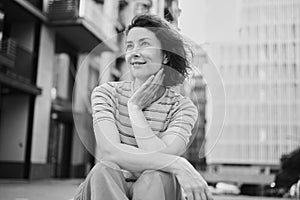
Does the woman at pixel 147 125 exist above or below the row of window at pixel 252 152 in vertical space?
above

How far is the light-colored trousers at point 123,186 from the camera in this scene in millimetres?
911

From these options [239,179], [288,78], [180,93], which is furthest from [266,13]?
[180,93]

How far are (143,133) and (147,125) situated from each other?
3 cm

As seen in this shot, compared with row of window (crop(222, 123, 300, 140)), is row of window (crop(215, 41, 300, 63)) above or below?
above

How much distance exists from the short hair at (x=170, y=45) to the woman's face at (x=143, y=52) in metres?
0.02

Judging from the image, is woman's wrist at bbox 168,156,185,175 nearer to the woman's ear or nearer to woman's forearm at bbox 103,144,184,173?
woman's forearm at bbox 103,144,184,173

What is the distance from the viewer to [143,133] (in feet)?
3.36

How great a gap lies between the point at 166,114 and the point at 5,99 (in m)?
7.18

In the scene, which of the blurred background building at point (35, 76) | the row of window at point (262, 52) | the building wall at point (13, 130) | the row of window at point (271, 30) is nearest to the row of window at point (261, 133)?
the row of window at point (262, 52)

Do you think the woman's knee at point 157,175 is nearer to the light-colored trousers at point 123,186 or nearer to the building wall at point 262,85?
the light-colored trousers at point 123,186

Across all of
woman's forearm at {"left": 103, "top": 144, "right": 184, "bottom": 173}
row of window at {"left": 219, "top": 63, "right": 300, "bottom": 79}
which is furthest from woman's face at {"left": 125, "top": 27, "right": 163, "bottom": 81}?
row of window at {"left": 219, "top": 63, "right": 300, "bottom": 79}

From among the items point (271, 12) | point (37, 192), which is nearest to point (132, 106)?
point (37, 192)

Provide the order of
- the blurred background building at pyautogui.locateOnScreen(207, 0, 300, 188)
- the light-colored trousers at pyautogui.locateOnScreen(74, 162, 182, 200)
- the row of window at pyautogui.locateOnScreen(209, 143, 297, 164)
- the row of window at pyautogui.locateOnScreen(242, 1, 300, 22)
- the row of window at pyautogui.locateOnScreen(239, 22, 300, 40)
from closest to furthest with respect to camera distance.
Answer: the light-colored trousers at pyautogui.locateOnScreen(74, 162, 182, 200) < the row of window at pyautogui.locateOnScreen(209, 143, 297, 164) < the blurred background building at pyautogui.locateOnScreen(207, 0, 300, 188) < the row of window at pyautogui.locateOnScreen(239, 22, 300, 40) < the row of window at pyautogui.locateOnScreen(242, 1, 300, 22)

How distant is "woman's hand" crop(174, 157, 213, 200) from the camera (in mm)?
933
